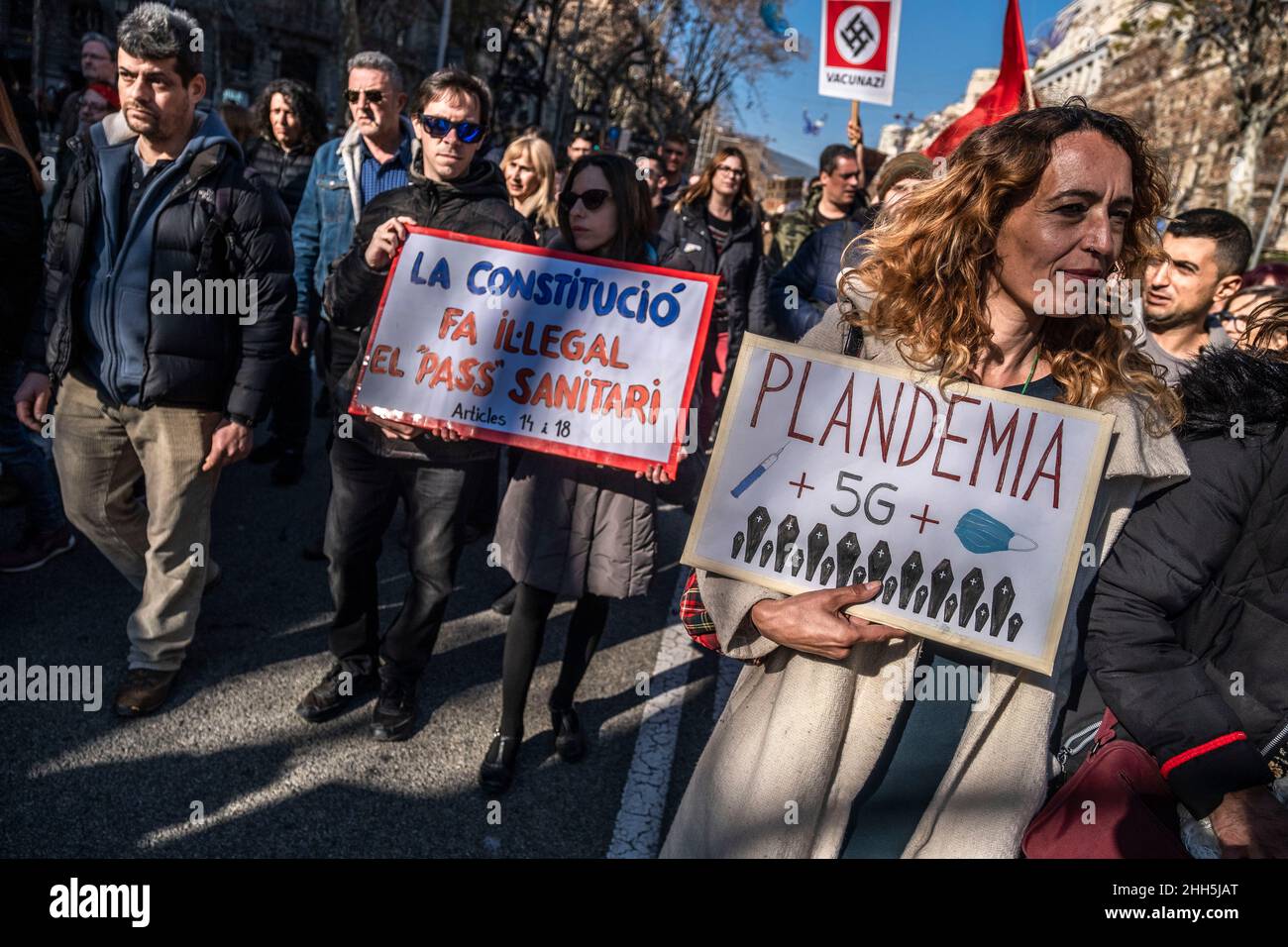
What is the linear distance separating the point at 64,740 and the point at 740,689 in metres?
2.38

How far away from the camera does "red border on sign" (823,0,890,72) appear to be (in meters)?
5.52

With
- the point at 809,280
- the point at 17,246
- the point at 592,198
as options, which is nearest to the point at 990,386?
the point at 592,198

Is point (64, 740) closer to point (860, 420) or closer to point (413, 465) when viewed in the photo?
point (413, 465)

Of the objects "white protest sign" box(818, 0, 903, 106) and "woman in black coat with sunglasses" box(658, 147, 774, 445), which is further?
"white protest sign" box(818, 0, 903, 106)

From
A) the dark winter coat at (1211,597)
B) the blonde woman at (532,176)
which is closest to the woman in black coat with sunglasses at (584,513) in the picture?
the dark winter coat at (1211,597)

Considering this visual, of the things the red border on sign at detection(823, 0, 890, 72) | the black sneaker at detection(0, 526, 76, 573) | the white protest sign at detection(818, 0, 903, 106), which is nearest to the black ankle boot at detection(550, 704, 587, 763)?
the black sneaker at detection(0, 526, 76, 573)

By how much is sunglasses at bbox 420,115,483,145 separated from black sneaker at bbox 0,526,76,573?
2681mm

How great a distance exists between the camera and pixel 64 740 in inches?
111

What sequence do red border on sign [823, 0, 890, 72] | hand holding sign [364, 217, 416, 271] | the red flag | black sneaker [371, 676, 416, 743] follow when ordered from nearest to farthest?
hand holding sign [364, 217, 416, 271]
black sneaker [371, 676, 416, 743]
the red flag
red border on sign [823, 0, 890, 72]

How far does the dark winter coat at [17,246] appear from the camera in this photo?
114 inches

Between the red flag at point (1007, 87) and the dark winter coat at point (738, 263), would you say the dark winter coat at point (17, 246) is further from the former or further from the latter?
the red flag at point (1007, 87)

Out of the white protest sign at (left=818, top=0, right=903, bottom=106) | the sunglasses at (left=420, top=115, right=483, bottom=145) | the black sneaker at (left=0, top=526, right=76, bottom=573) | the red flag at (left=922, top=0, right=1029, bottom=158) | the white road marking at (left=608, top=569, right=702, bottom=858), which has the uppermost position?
the white protest sign at (left=818, top=0, right=903, bottom=106)

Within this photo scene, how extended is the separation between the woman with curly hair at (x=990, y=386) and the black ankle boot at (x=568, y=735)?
1440 millimetres

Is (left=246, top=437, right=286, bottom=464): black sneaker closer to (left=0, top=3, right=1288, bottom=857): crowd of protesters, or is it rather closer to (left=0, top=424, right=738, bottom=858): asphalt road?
(left=0, top=3, right=1288, bottom=857): crowd of protesters
